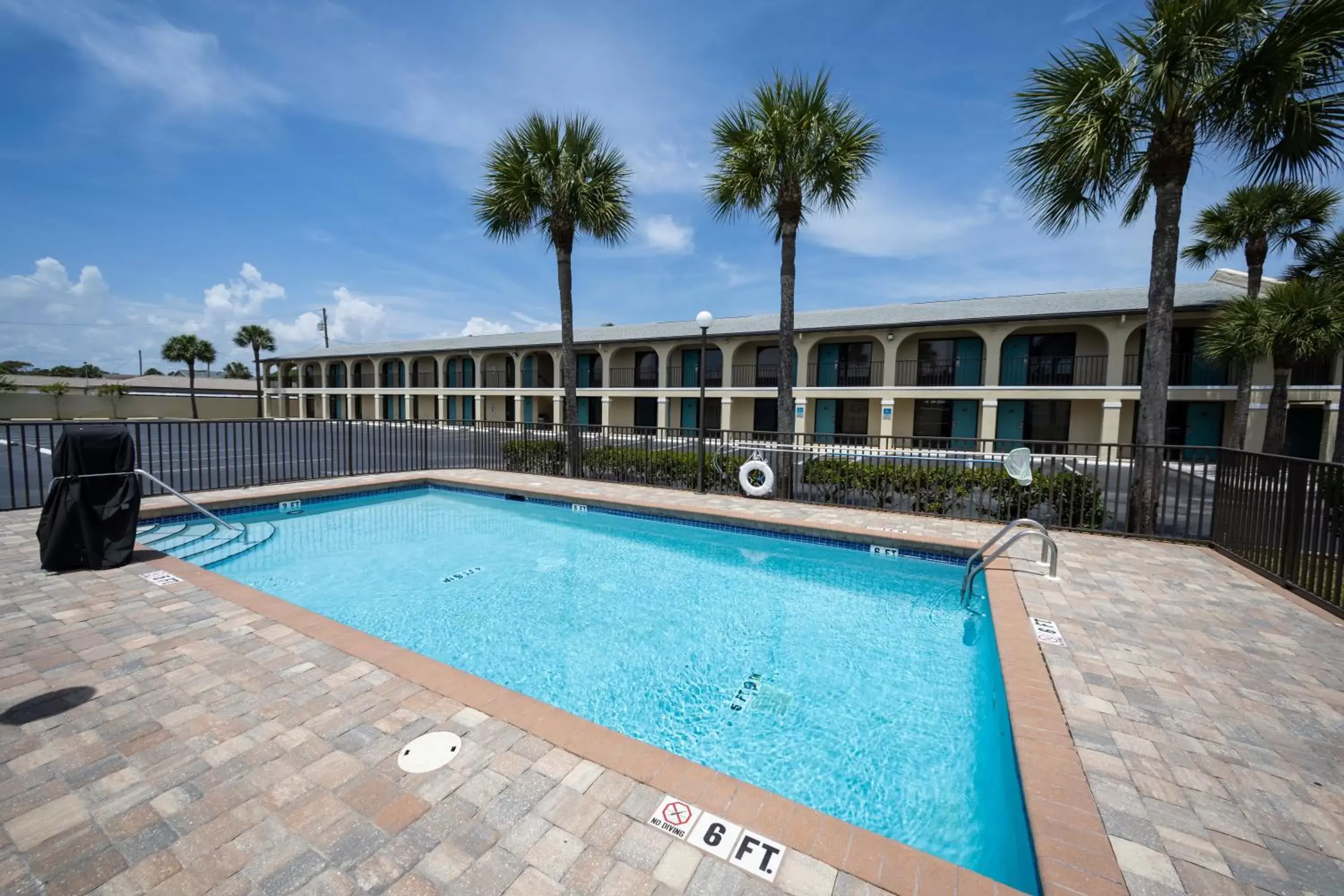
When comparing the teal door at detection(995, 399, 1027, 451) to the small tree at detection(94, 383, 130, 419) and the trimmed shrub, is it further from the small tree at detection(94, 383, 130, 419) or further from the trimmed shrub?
the small tree at detection(94, 383, 130, 419)

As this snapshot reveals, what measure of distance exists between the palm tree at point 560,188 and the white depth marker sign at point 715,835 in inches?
404

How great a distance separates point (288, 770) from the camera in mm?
2447

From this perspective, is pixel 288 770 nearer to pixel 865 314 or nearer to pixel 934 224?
pixel 934 224

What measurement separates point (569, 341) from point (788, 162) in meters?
5.99

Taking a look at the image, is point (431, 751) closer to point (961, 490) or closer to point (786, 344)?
point (961, 490)

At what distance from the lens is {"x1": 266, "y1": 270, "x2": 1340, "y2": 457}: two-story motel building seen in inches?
719

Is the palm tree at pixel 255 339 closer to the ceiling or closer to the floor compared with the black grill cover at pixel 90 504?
closer to the ceiling

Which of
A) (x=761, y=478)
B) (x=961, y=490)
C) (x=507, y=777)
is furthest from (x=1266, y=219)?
(x=507, y=777)

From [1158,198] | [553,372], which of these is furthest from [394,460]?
[553,372]

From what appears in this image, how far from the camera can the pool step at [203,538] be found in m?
6.46

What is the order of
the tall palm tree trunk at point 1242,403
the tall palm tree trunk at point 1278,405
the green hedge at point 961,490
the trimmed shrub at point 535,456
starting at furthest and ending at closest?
1. the tall palm tree trunk at point 1242,403
2. the tall palm tree trunk at point 1278,405
3. the trimmed shrub at point 535,456
4. the green hedge at point 961,490

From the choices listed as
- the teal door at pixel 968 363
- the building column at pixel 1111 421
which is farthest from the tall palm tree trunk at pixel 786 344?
the building column at pixel 1111 421

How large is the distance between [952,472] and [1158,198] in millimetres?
4491

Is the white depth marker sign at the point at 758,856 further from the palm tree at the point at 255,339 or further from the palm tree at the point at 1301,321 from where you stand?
the palm tree at the point at 255,339
